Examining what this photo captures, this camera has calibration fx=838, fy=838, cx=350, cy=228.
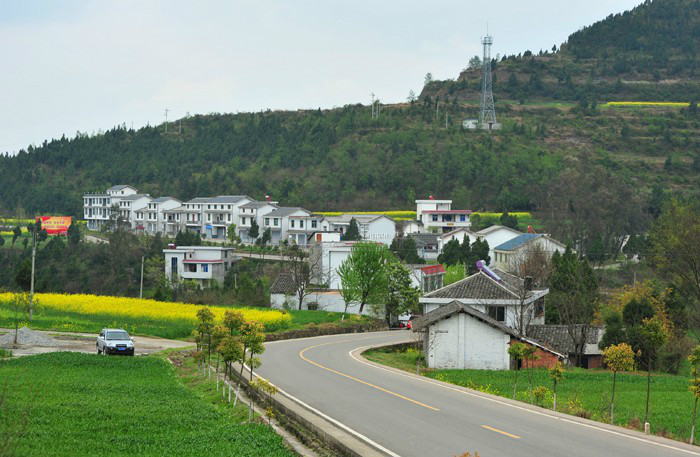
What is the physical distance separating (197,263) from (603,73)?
13132 cm

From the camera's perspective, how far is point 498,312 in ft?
141

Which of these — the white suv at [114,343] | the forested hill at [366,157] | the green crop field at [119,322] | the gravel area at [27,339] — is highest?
the forested hill at [366,157]

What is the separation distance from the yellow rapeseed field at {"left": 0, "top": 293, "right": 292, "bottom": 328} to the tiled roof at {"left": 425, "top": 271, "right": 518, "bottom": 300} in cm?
972

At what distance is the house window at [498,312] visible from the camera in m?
42.8

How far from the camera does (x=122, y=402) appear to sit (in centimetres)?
1933

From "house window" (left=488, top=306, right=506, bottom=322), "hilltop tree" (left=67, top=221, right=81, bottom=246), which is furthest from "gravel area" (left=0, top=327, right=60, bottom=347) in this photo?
"hilltop tree" (left=67, top=221, right=81, bottom=246)

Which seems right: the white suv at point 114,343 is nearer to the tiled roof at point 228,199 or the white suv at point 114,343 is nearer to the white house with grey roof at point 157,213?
the tiled roof at point 228,199

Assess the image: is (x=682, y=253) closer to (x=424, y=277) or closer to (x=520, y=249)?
(x=424, y=277)

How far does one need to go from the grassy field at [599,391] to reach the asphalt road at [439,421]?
189cm

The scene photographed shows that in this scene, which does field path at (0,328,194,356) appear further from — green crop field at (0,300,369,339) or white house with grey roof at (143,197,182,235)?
white house with grey roof at (143,197,182,235)

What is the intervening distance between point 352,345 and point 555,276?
15.4 metres

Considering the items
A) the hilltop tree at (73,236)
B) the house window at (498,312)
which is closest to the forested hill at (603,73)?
the hilltop tree at (73,236)

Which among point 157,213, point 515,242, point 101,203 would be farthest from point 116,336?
point 101,203

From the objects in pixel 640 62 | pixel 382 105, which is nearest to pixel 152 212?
pixel 382 105
